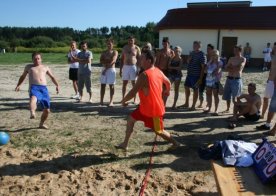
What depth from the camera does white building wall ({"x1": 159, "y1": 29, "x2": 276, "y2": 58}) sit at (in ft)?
80.0

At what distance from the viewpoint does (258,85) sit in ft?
49.4

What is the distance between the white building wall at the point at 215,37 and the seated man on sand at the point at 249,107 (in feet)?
56.3

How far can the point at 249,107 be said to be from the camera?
8492mm

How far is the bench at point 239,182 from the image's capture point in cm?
356

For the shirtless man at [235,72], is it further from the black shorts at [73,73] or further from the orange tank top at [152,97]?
the black shorts at [73,73]

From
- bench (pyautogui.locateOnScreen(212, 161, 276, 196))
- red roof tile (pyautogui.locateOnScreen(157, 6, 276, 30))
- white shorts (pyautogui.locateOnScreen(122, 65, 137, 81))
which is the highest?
red roof tile (pyautogui.locateOnScreen(157, 6, 276, 30))

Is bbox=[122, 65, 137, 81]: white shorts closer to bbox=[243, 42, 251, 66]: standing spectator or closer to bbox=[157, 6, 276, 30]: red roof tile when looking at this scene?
bbox=[243, 42, 251, 66]: standing spectator

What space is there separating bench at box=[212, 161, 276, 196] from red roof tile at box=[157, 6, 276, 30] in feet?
70.5

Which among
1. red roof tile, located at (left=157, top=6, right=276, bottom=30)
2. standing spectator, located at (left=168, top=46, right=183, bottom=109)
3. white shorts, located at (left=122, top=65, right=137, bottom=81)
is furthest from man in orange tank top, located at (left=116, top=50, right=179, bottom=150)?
red roof tile, located at (left=157, top=6, right=276, bottom=30)

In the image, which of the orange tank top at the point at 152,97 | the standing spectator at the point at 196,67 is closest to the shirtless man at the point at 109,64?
the standing spectator at the point at 196,67

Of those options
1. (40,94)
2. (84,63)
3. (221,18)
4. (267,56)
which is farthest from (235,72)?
(221,18)

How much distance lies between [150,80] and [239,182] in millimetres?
2349

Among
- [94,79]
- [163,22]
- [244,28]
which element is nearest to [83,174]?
[94,79]

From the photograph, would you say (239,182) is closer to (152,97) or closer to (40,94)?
(152,97)
